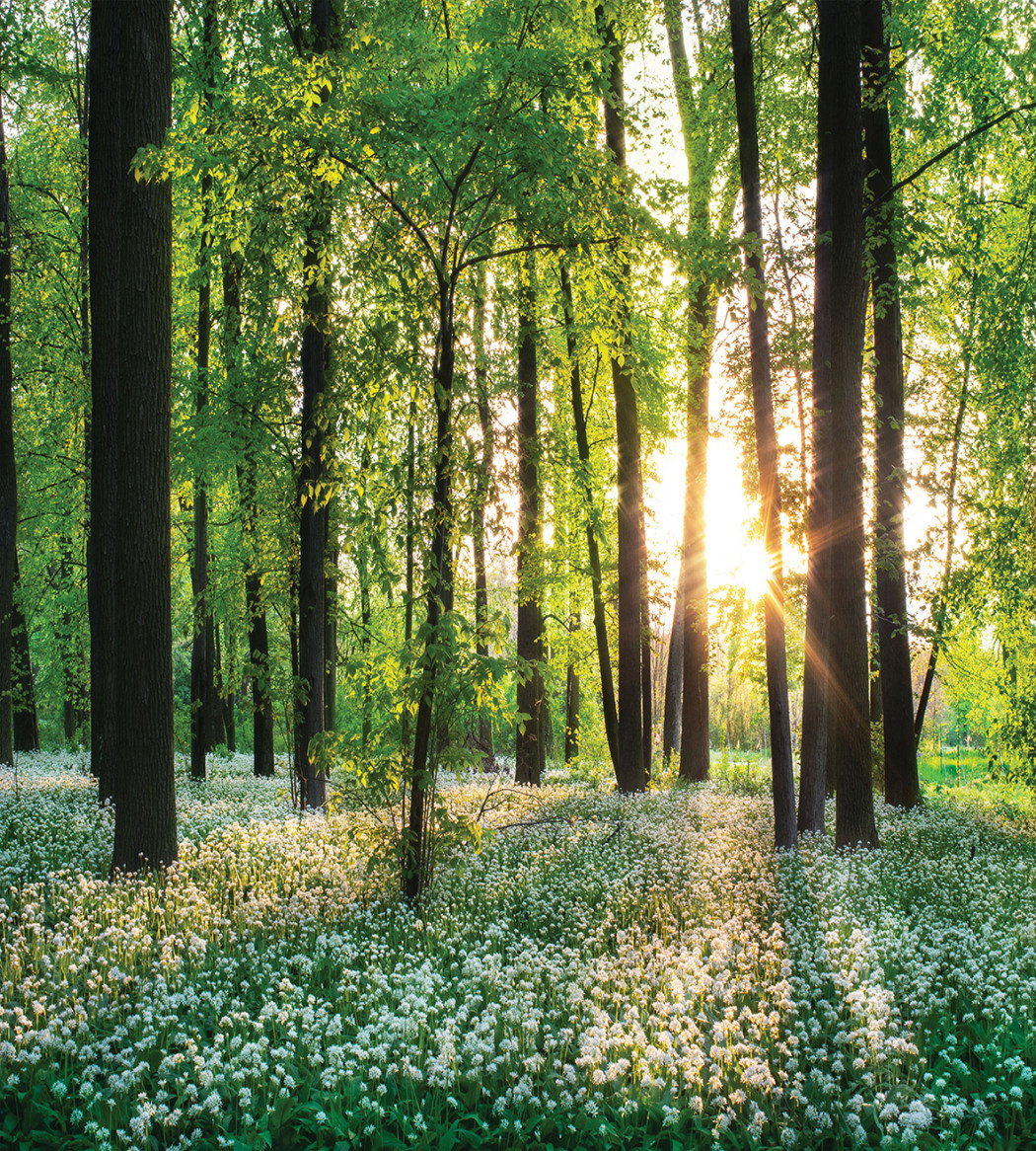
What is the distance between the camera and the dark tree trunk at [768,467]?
30.8 feet

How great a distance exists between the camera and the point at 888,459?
43.8 feet

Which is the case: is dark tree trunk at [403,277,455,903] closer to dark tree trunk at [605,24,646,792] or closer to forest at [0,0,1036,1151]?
forest at [0,0,1036,1151]

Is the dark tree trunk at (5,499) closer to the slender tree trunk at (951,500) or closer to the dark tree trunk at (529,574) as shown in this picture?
the dark tree trunk at (529,574)

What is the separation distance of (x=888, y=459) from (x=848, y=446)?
4132mm

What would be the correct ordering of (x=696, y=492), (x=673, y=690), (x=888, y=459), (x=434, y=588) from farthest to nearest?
(x=673, y=690) → (x=696, y=492) → (x=888, y=459) → (x=434, y=588)

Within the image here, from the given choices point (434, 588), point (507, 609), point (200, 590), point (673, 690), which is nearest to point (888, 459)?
point (507, 609)

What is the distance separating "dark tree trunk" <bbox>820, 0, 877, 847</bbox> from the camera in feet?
31.8

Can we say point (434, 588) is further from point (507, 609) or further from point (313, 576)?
point (313, 576)

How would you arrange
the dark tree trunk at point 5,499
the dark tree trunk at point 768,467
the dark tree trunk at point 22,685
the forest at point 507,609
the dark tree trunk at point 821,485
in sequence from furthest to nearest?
1. the dark tree trunk at point 22,685
2. the dark tree trunk at point 5,499
3. the dark tree trunk at point 821,485
4. the dark tree trunk at point 768,467
5. the forest at point 507,609

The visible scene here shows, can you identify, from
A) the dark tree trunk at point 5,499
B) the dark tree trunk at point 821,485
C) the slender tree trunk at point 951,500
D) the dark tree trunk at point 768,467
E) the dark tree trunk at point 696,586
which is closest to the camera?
the dark tree trunk at point 768,467

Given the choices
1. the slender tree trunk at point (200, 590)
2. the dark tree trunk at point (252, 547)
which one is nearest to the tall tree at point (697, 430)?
the dark tree trunk at point (252, 547)

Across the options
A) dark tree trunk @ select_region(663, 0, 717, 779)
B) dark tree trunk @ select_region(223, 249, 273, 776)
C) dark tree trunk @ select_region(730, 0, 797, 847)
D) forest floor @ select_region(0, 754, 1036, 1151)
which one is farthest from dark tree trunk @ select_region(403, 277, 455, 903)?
dark tree trunk @ select_region(663, 0, 717, 779)

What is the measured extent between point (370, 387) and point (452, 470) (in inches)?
40.7

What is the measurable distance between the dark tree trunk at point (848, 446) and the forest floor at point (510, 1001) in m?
1.57
